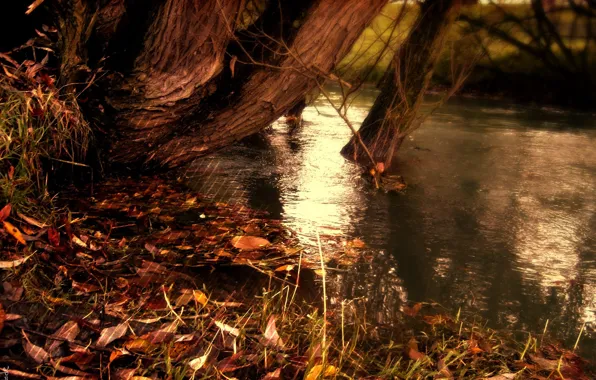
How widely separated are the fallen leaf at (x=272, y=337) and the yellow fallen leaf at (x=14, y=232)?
4.47 feet

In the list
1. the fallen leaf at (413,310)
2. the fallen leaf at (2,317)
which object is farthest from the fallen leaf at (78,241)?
the fallen leaf at (413,310)

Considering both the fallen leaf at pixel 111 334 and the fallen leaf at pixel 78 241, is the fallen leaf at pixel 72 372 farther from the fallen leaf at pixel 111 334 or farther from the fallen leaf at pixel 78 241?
the fallen leaf at pixel 78 241

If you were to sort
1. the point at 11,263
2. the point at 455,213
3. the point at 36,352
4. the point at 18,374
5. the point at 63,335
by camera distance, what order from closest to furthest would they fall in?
1. the point at 18,374
2. the point at 36,352
3. the point at 63,335
4. the point at 11,263
5. the point at 455,213

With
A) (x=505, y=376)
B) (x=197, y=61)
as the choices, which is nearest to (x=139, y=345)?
(x=505, y=376)

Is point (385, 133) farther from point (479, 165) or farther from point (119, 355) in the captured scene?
point (119, 355)

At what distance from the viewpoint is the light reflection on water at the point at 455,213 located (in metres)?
3.34

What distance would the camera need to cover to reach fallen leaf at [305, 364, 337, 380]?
7.58ft

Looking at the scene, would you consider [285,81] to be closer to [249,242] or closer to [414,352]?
[249,242]

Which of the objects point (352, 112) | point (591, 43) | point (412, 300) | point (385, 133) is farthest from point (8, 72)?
point (591, 43)

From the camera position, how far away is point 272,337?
255 centimetres

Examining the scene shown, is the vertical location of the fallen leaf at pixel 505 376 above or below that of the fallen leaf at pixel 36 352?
below

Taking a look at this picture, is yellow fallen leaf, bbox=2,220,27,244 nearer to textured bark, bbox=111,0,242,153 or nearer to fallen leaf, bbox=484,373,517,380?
textured bark, bbox=111,0,242,153

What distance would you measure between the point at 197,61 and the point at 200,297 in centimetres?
208

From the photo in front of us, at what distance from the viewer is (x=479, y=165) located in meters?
6.72
